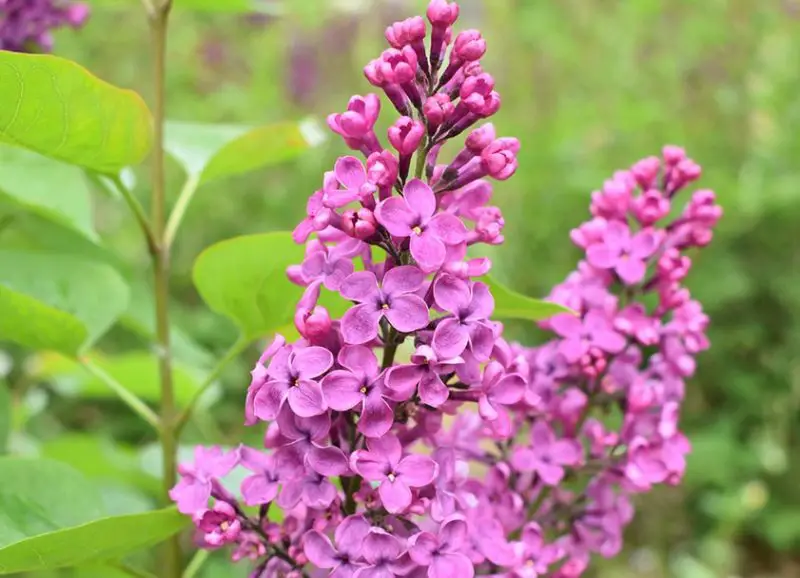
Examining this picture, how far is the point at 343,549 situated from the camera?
62 centimetres

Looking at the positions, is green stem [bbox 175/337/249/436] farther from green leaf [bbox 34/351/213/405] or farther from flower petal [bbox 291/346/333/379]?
flower petal [bbox 291/346/333/379]

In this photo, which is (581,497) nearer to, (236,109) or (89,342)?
(89,342)

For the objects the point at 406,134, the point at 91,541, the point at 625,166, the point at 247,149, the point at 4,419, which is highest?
the point at 406,134

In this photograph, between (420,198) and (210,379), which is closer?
(420,198)

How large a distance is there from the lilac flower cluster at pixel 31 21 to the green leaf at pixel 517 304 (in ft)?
2.02

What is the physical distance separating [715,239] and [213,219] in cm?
163

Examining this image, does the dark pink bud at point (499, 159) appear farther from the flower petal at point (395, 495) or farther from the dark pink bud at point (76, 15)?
the dark pink bud at point (76, 15)

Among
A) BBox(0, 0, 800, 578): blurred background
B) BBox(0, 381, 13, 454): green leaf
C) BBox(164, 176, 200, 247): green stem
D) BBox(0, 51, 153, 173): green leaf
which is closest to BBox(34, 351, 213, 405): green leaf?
BBox(0, 381, 13, 454): green leaf

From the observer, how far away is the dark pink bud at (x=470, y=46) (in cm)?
64

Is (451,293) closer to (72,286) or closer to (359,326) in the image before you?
(359,326)

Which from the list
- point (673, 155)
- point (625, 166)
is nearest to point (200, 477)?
point (673, 155)

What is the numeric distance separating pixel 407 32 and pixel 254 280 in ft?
0.94

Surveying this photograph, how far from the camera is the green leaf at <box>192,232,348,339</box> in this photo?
2.57 ft

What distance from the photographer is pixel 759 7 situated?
3.37 metres
